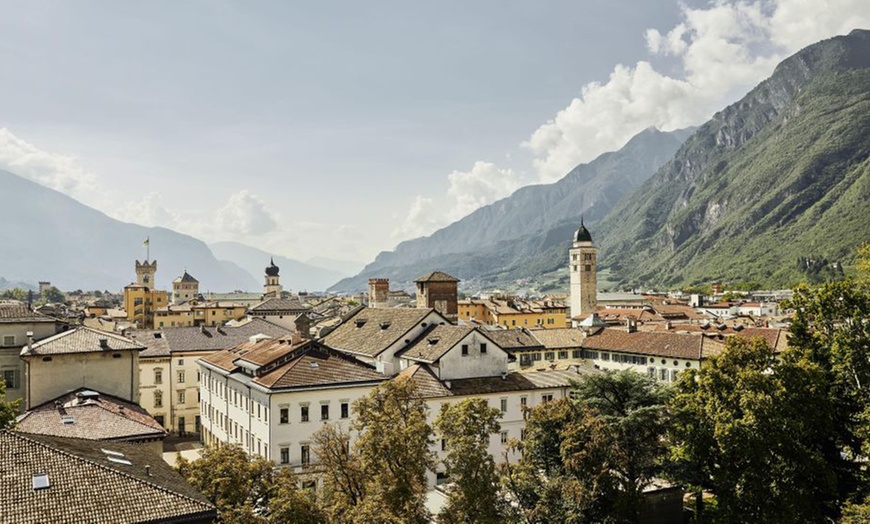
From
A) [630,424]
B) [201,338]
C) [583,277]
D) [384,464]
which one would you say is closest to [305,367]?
[630,424]

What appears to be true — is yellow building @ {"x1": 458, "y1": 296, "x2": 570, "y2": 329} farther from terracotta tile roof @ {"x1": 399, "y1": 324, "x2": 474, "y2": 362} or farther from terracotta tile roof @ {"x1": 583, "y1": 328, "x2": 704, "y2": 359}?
terracotta tile roof @ {"x1": 399, "y1": 324, "x2": 474, "y2": 362}

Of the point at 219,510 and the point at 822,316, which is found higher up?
the point at 822,316

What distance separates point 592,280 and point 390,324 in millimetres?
106625

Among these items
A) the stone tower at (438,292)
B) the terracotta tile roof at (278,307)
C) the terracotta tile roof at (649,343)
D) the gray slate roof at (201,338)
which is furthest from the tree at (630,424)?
the terracotta tile roof at (278,307)

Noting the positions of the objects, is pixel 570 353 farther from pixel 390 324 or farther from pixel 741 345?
pixel 741 345

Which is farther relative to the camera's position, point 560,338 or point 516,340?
point 560,338

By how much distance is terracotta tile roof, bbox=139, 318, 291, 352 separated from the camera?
6888 centimetres

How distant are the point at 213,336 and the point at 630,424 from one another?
51.8 metres

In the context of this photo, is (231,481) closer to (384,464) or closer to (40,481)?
(384,464)

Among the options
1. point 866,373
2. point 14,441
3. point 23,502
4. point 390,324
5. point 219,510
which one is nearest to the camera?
point 23,502

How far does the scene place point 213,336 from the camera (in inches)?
2822

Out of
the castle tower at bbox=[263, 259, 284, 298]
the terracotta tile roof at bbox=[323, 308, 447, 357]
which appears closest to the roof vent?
the terracotta tile roof at bbox=[323, 308, 447, 357]

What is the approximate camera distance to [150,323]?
498ft

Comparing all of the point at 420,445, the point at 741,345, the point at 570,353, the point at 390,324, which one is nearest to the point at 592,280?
the point at 570,353
